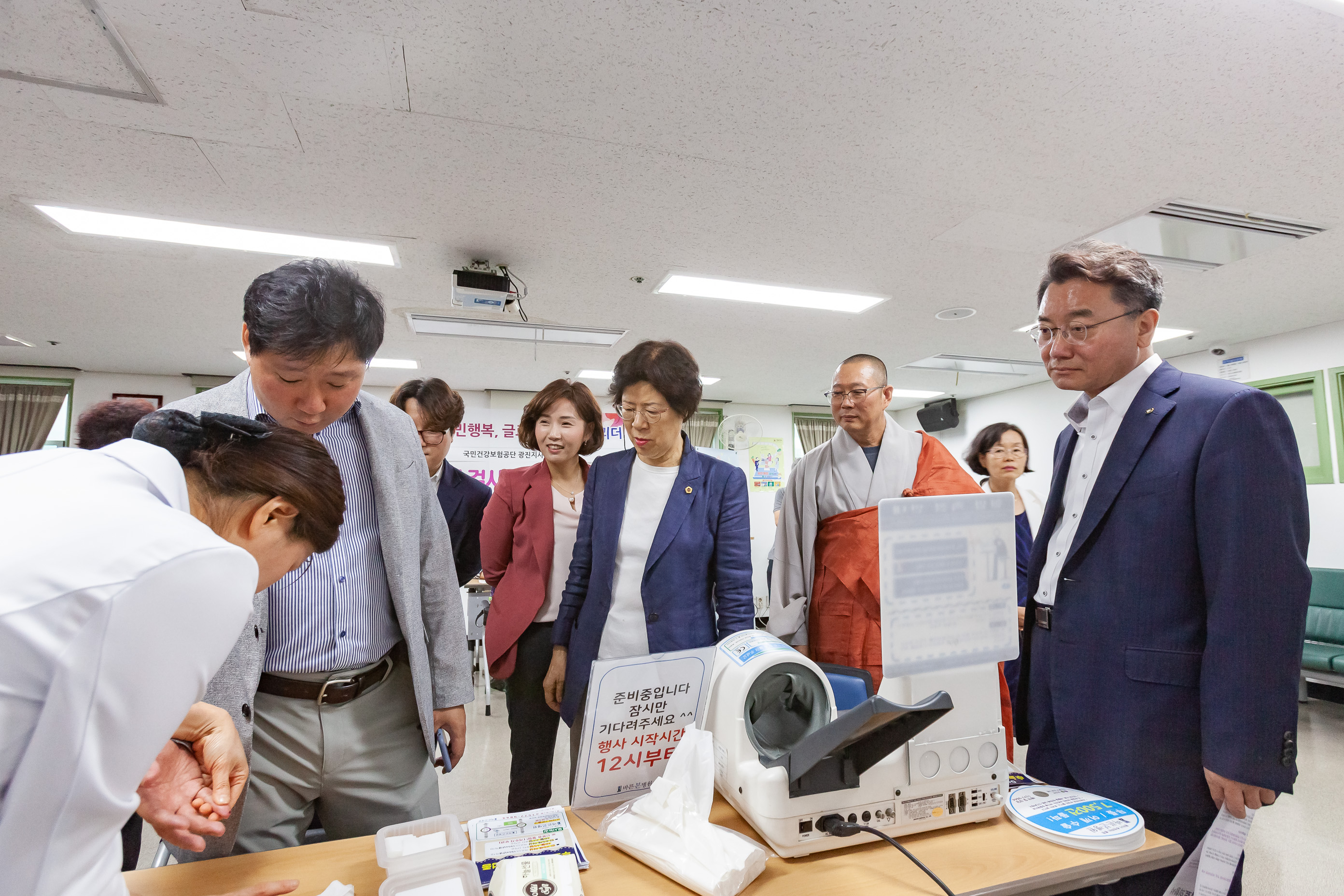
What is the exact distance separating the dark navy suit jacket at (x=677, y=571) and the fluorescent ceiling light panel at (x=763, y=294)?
2370 mm

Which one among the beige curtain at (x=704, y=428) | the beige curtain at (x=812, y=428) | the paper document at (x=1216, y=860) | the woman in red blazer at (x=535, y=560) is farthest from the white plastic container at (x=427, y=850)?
the beige curtain at (x=812, y=428)

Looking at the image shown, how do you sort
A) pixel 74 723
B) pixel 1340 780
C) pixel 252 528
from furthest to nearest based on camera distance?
pixel 1340 780 → pixel 252 528 → pixel 74 723

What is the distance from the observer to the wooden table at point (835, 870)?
0.85 meters

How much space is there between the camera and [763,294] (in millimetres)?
4035

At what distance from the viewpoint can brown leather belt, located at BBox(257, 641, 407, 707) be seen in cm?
110

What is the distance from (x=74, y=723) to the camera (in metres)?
0.49

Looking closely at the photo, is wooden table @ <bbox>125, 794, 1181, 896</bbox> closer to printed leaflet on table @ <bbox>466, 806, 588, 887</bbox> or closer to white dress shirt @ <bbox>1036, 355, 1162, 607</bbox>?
printed leaflet on table @ <bbox>466, 806, 588, 887</bbox>

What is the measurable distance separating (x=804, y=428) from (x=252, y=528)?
854cm

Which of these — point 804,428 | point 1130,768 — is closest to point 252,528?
point 1130,768

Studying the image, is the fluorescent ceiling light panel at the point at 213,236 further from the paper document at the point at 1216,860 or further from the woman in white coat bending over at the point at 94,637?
the paper document at the point at 1216,860

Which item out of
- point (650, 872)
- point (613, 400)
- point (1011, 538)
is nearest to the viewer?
point (650, 872)

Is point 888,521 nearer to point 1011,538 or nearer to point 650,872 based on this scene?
point 1011,538

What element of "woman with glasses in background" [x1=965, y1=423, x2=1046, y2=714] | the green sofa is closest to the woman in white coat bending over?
"woman with glasses in background" [x1=965, y1=423, x2=1046, y2=714]

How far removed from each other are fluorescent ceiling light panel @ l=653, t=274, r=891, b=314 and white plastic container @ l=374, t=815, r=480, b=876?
3.18 meters
